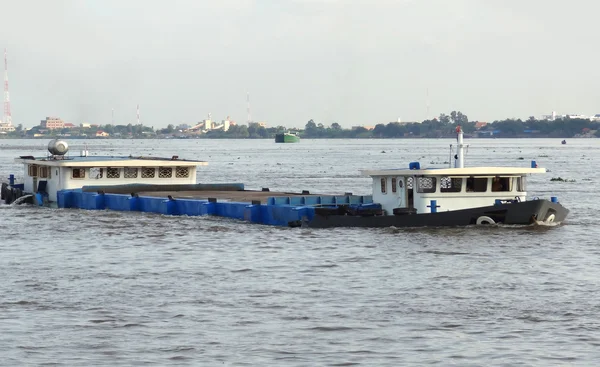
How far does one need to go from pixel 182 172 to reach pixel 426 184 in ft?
82.4

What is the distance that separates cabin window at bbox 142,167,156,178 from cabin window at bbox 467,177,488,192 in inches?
1054

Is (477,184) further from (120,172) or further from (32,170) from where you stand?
(32,170)

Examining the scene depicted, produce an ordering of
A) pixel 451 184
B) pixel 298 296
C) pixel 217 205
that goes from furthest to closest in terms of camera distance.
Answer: pixel 217 205
pixel 451 184
pixel 298 296

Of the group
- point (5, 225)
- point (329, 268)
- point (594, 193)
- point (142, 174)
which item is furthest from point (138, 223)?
point (594, 193)

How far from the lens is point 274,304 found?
98.0ft

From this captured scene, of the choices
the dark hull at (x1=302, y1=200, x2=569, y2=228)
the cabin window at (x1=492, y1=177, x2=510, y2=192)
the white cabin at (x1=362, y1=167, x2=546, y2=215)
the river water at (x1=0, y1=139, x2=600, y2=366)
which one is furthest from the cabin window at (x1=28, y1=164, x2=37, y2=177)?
the cabin window at (x1=492, y1=177, x2=510, y2=192)

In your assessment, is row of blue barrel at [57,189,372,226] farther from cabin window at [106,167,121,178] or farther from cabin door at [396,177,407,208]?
cabin door at [396,177,407,208]

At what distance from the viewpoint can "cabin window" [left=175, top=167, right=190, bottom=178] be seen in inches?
2687

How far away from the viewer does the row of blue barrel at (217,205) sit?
166ft

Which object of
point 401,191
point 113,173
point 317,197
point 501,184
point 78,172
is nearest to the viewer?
point 501,184

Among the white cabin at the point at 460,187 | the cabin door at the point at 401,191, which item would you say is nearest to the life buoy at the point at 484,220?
the white cabin at the point at 460,187

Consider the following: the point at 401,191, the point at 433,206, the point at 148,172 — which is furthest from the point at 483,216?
the point at 148,172

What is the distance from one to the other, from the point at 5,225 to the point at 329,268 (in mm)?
24618

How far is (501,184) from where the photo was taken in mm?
46750
